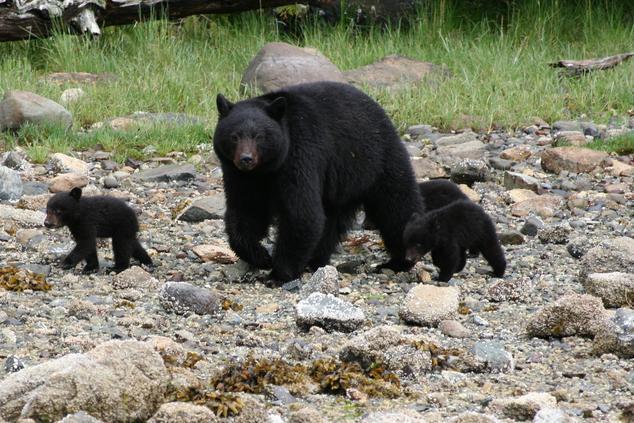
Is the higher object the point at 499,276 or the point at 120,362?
the point at 120,362

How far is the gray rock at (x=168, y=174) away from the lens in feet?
32.7

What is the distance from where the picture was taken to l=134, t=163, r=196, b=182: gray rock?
9.98 meters

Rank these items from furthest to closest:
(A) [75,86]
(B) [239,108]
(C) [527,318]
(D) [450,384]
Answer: (A) [75,86] → (B) [239,108] → (C) [527,318] → (D) [450,384]

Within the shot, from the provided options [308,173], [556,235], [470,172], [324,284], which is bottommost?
[470,172]

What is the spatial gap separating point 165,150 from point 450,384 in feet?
20.0

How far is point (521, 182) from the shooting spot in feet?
31.9

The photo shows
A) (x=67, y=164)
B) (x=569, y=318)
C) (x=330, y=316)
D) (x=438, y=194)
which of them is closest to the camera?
(x=569, y=318)

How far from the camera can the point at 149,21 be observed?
13.5 m

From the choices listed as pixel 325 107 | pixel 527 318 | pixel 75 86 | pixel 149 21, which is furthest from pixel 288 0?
pixel 527 318

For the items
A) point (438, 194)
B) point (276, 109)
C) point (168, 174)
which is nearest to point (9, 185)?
point (168, 174)

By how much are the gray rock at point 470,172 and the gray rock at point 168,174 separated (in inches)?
88.3

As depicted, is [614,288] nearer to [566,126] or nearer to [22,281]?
→ [22,281]

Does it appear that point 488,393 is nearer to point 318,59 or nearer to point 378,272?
point 378,272

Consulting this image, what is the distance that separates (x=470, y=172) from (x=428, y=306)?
387 centimetres
